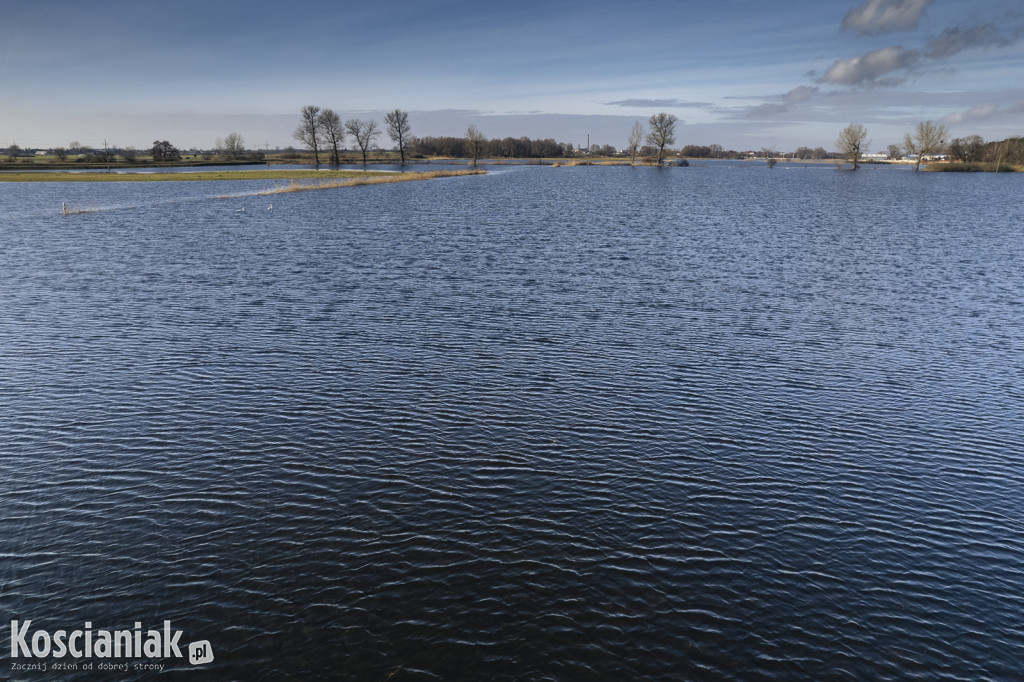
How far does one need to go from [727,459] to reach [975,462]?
9457 millimetres

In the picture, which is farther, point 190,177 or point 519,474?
point 190,177

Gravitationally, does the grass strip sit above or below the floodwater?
above

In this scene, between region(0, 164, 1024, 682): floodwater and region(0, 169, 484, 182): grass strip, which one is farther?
region(0, 169, 484, 182): grass strip

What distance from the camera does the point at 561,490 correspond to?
20.2 metres

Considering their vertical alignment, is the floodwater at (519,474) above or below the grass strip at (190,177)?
below

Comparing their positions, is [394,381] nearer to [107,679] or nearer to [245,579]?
[245,579]

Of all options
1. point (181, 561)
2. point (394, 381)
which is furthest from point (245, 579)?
point (394, 381)

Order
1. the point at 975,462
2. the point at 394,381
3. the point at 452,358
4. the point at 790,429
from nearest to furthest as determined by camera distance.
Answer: the point at 975,462 < the point at 790,429 < the point at 394,381 < the point at 452,358

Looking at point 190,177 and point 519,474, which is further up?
point 190,177

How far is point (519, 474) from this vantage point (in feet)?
69.4

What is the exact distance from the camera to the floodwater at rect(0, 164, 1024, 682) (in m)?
14.3

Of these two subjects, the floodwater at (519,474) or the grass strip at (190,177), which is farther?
the grass strip at (190,177)

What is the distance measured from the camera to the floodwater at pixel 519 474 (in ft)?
47.0

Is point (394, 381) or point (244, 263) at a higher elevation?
point (244, 263)
